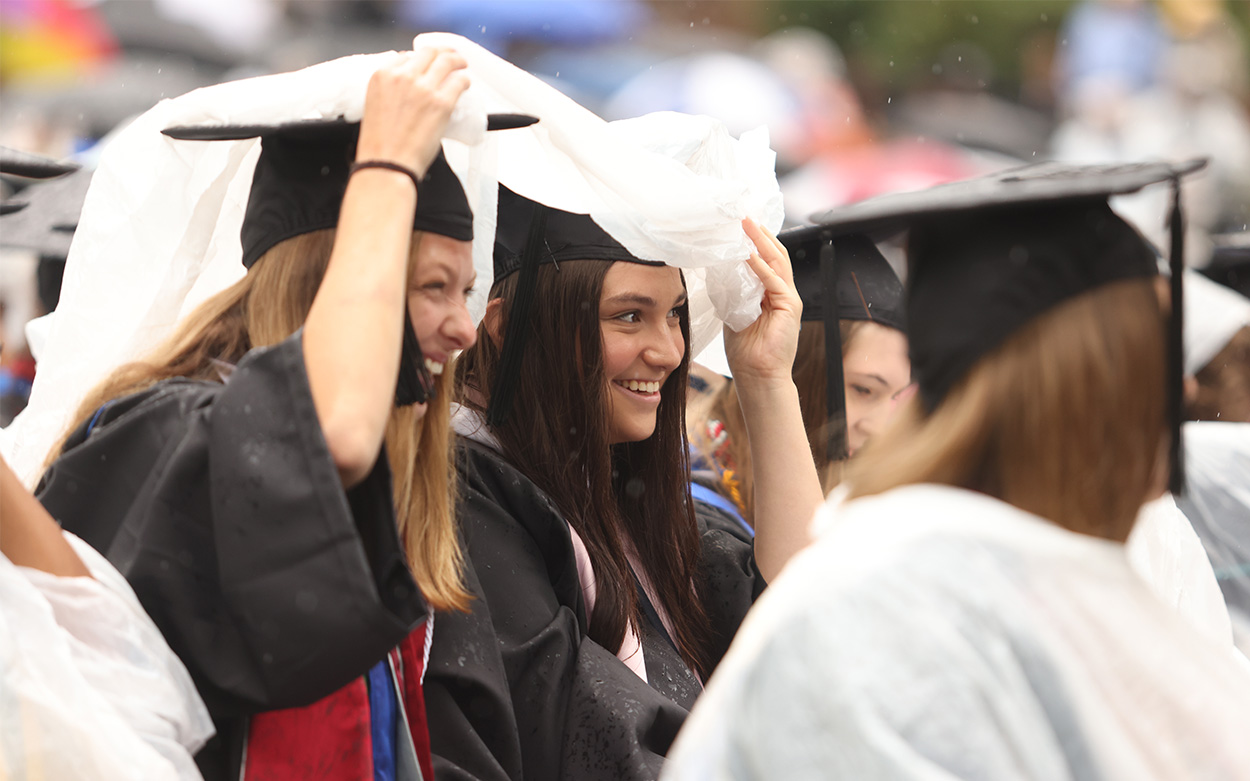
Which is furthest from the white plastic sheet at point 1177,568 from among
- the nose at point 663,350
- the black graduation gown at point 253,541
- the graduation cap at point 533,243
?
the black graduation gown at point 253,541

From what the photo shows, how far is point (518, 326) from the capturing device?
266cm

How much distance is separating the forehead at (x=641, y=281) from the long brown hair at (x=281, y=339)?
0.71m

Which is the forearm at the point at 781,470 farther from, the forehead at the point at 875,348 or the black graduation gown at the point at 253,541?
the black graduation gown at the point at 253,541

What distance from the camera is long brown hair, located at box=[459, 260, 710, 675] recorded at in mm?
2639

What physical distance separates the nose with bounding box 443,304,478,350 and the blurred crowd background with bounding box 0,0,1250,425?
23.9ft

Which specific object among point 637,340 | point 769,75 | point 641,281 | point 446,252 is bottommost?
point 637,340

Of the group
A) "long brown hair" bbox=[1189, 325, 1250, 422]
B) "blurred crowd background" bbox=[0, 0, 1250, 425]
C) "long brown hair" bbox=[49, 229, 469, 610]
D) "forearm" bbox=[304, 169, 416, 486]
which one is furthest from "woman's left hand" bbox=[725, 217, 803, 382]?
"blurred crowd background" bbox=[0, 0, 1250, 425]

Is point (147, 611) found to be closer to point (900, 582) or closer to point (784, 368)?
point (900, 582)

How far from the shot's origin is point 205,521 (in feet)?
5.40

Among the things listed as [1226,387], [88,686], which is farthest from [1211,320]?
[88,686]

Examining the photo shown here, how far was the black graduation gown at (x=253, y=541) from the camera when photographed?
1.56 meters

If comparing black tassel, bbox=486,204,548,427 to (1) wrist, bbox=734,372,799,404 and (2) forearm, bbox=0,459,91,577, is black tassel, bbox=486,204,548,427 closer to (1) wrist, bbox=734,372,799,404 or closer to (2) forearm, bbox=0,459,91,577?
(1) wrist, bbox=734,372,799,404

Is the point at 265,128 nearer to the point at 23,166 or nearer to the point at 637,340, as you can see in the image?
the point at 23,166

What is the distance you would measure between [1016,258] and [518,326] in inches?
55.6
